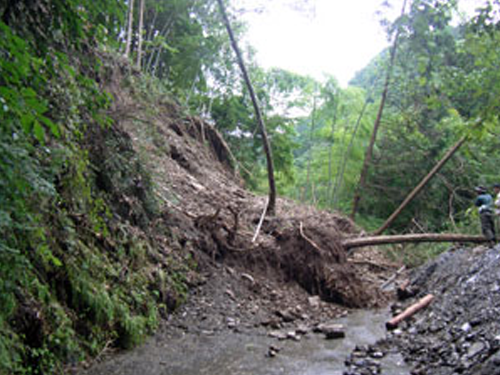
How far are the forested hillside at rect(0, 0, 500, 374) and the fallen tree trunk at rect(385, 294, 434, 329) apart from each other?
1063 millimetres

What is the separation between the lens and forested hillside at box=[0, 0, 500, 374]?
3529 mm

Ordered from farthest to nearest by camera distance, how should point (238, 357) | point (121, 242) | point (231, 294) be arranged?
point (231, 294) → point (121, 242) → point (238, 357)

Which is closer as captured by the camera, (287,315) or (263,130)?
(287,315)

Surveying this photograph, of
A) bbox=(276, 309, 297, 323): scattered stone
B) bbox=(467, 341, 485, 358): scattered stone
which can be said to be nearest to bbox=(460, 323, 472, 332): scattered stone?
bbox=(467, 341, 485, 358): scattered stone

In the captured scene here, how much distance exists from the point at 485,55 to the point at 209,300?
4.89 meters

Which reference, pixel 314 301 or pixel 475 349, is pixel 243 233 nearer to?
pixel 314 301

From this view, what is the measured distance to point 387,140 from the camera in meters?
19.1

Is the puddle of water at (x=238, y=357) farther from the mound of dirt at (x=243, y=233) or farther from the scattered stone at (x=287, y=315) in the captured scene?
the mound of dirt at (x=243, y=233)

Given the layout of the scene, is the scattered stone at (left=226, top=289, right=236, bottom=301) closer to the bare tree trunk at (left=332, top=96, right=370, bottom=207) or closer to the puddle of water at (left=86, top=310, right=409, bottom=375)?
the puddle of water at (left=86, top=310, right=409, bottom=375)

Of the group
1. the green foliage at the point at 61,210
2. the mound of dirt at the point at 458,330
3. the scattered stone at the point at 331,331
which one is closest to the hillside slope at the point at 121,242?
the green foliage at the point at 61,210

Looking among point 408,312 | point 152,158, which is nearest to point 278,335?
point 408,312

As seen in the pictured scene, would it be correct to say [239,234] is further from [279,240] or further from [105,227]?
[105,227]

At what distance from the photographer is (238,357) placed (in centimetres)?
515

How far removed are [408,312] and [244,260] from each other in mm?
2886
